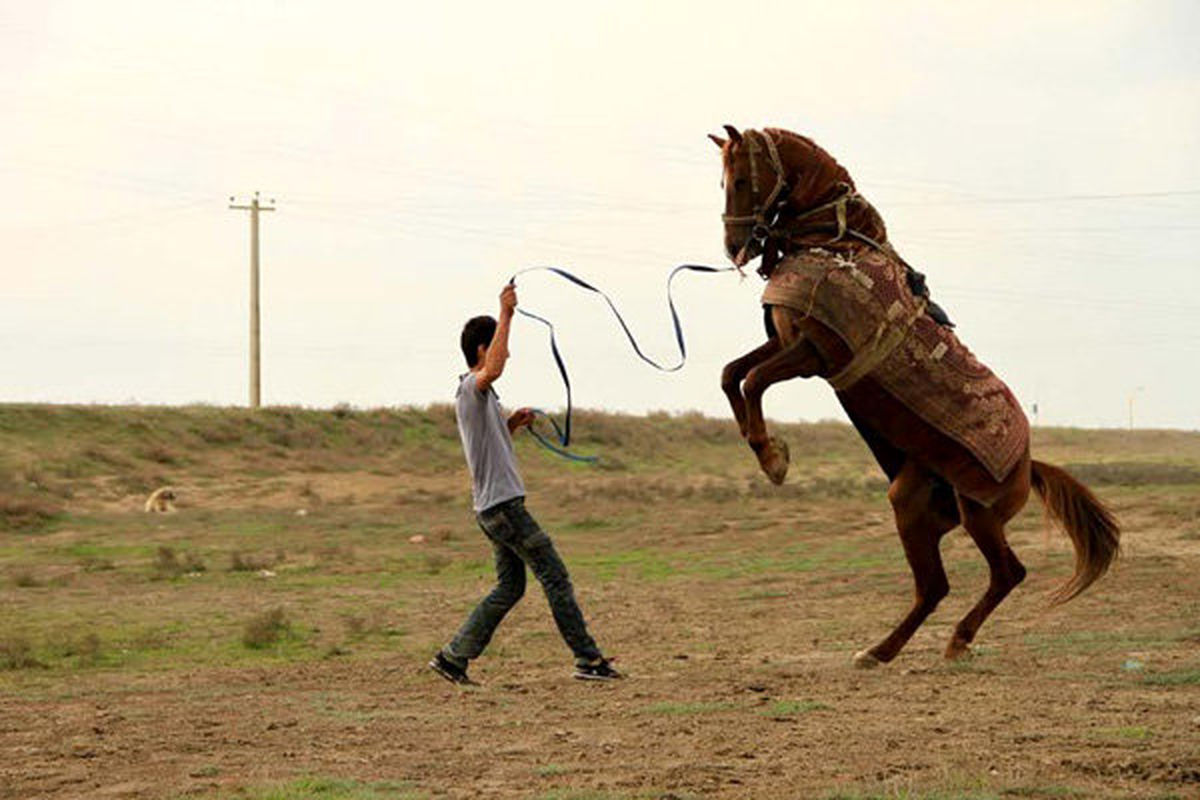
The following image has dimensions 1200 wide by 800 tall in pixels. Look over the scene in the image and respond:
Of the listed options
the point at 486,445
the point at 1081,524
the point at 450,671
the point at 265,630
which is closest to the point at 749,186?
the point at 486,445

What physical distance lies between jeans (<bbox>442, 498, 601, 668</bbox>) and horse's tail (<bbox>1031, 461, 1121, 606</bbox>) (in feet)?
9.71

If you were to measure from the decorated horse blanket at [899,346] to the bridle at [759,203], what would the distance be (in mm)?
Result: 222

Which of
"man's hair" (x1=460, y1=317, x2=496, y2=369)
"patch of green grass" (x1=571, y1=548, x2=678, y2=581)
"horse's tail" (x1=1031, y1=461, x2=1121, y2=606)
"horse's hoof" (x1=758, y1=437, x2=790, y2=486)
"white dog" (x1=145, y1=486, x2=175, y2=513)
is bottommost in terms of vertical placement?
"patch of green grass" (x1=571, y1=548, x2=678, y2=581)

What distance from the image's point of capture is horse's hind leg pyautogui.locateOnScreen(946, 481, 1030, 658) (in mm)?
10656

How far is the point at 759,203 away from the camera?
33.1 ft

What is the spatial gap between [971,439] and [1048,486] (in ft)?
4.12

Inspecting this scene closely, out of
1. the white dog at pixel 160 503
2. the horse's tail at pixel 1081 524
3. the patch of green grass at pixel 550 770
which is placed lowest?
the patch of green grass at pixel 550 770

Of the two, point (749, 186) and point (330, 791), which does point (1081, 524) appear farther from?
point (330, 791)

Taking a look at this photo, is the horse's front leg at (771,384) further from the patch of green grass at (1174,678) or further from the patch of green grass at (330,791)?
the patch of green grass at (330,791)

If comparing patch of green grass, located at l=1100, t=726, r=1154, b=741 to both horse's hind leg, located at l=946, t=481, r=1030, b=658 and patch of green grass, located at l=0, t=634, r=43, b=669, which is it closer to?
horse's hind leg, located at l=946, t=481, r=1030, b=658

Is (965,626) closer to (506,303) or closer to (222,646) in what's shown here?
(506,303)

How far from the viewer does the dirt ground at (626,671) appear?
7.11 meters

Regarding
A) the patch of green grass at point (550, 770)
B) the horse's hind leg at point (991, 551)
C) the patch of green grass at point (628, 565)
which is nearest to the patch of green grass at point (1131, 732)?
the patch of green grass at point (550, 770)

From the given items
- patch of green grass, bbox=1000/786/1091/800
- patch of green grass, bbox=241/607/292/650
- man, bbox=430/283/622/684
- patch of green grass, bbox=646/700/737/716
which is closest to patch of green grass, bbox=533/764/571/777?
patch of green grass, bbox=646/700/737/716
